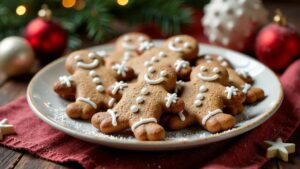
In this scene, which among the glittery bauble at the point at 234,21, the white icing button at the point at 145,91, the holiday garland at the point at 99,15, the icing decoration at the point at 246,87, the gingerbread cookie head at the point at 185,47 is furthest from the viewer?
the holiday garland at the point at 99,15

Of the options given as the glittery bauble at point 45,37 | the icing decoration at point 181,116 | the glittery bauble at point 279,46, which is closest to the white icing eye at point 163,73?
the icing decoration at point 181,116

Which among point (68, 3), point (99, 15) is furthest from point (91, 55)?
point (68, 3)

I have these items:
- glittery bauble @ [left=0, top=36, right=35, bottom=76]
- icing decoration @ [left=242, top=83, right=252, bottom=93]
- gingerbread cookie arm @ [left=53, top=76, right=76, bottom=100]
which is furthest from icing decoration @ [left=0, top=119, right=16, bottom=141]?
icing decoration @ [left=242, top=83, right=252, bottom=93]

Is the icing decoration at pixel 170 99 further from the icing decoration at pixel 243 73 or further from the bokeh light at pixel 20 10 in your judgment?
the bokeh light at pixel 20 10

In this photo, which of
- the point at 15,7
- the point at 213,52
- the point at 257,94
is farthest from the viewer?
the point at 15,7

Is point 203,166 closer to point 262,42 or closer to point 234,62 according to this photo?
point 234,62

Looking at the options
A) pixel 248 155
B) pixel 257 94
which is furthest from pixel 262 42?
pixel 248 155

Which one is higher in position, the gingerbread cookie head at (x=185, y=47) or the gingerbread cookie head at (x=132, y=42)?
the gingerbread cookie head at (x=185, y=47)

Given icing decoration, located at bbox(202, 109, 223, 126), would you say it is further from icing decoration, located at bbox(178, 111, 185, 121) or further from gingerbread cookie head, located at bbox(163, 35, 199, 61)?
gingerbread cookie head, located at bbox(163, 35, 199, 61)
